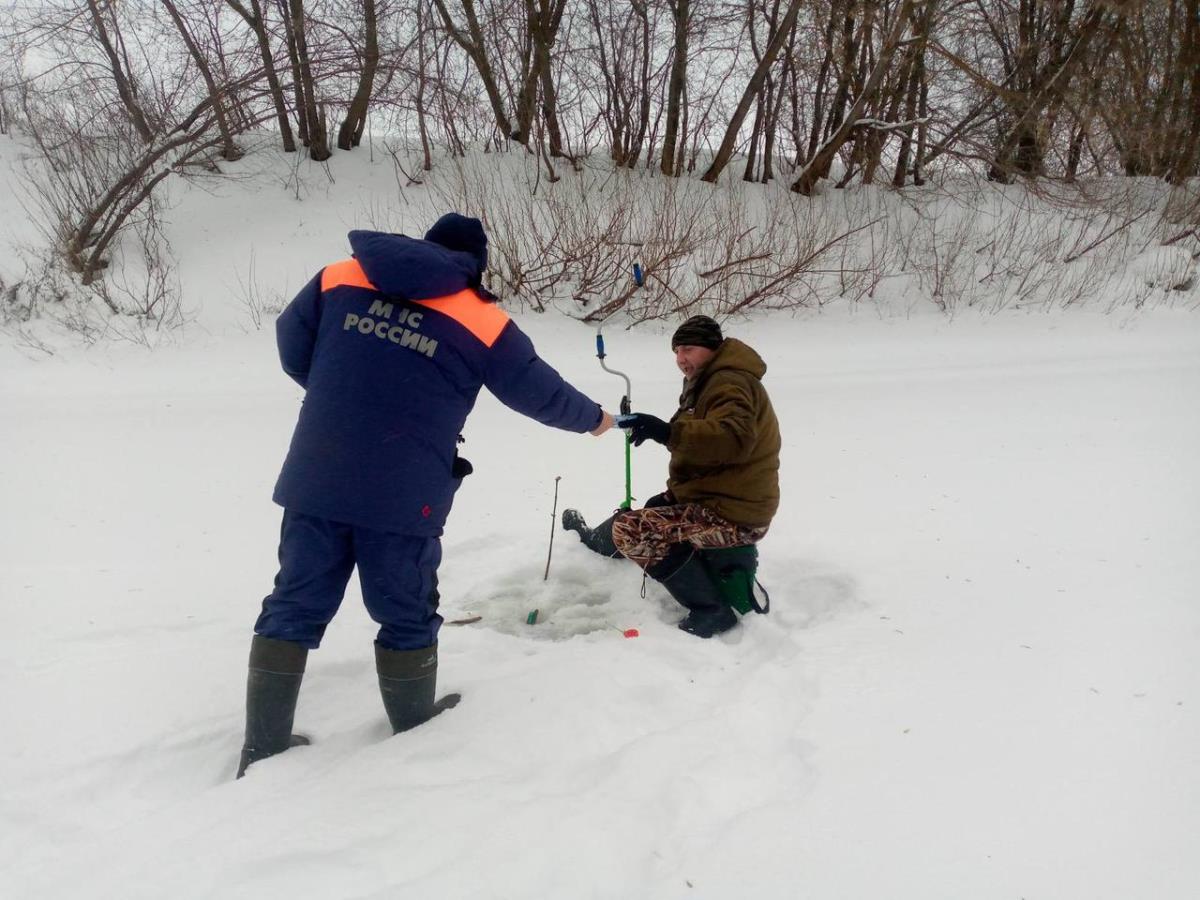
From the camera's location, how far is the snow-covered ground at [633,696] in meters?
1.69

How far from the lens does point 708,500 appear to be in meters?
2.99

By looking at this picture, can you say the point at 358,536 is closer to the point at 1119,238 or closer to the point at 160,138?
the point at 160,138

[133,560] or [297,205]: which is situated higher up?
[297,205]

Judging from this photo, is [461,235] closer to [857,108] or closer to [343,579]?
[343,579]

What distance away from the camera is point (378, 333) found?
6.67ft

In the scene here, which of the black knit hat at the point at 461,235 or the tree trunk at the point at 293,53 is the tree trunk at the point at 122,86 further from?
the black knit hat at the point at 461,235

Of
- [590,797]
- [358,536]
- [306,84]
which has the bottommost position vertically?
[590,797]

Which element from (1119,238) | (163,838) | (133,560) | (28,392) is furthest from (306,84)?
(1119,238)

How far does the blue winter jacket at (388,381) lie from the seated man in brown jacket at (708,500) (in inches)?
35.5

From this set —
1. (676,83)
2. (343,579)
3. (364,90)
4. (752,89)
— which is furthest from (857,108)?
(343,579)

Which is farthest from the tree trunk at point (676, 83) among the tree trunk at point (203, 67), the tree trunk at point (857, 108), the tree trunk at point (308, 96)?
the tree trunk at point (203, 67)

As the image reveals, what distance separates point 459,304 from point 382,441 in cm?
44

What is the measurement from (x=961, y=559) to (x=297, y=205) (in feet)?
34.0

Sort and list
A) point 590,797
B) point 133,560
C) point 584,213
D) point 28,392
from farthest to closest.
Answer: point 584,213, point 28,392, point 133,560, point 590,797
